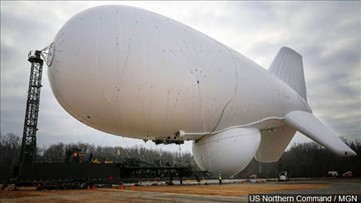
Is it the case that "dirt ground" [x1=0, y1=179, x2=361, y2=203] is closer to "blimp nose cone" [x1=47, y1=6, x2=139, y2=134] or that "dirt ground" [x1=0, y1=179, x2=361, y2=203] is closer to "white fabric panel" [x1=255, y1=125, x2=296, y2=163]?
"blimp nose cone" [x1=47, y1=6, x2=139, y2=134]

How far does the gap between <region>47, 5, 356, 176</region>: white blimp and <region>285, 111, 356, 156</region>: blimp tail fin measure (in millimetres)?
98

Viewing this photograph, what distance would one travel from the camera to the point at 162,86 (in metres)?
15.8

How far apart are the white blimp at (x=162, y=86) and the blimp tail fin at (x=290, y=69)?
502 cm

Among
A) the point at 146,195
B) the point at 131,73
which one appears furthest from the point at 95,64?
the point at 146,195

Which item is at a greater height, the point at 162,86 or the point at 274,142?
the point at 162,86

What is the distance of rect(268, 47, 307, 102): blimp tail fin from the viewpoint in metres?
27.6

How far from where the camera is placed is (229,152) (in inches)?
784

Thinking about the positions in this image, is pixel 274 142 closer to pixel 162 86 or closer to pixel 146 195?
pixel 162 86

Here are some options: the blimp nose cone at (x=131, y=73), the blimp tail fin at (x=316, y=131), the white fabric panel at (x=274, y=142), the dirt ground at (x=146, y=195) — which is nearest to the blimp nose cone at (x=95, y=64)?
the blimp nose cone at (x=131, y=73)

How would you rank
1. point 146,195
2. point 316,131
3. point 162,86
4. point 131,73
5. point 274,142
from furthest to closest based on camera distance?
point 274,142, point 316,131, point 162,86, point 131,73, point 146,195

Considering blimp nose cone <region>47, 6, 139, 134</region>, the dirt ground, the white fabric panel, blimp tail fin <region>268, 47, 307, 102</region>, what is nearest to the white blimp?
blimp nose cone <region>47, 6, 139, 134</region>

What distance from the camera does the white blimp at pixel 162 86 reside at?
14.9 m

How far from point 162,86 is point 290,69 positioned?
17050mm

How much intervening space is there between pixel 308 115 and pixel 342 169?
28323 mm
